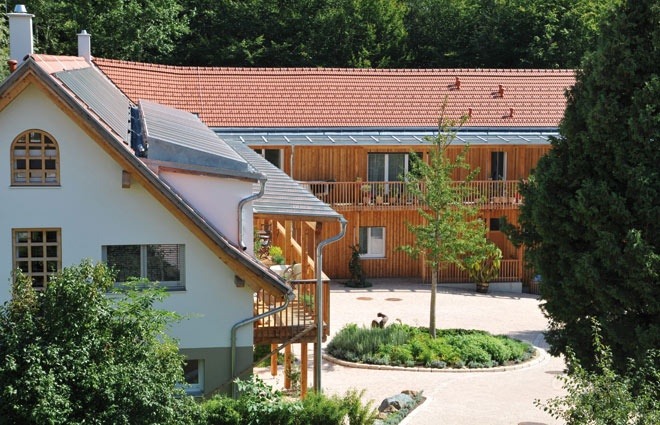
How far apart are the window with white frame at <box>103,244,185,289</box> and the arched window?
167 cm

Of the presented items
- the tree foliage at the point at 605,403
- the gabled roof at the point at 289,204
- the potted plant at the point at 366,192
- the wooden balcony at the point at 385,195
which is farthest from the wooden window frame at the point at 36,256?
the potted plant at the point at 366,192

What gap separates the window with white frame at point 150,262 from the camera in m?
19.1

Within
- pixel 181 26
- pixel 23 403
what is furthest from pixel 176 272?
pixel 181 26

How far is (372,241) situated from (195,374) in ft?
73.2

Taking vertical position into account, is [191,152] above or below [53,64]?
below

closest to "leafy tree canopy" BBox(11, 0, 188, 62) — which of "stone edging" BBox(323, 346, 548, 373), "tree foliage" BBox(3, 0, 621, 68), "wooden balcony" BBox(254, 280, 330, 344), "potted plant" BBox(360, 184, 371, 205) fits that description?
"tree foliage" BBox(3, 0, 621, 68)

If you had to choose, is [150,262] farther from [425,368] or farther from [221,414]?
[425,368]

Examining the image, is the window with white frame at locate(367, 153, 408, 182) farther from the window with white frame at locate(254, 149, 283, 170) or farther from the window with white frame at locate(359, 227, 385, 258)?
the window with white frame at locate(254, 149, 283, 170)

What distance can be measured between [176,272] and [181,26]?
125 ft

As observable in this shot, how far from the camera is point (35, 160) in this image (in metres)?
18.8

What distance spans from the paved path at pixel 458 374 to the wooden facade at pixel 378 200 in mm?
1445

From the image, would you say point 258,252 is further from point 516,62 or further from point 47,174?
point 516,62

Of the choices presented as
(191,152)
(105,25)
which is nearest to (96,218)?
(191,152)

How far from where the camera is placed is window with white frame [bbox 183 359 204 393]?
19.3 m
